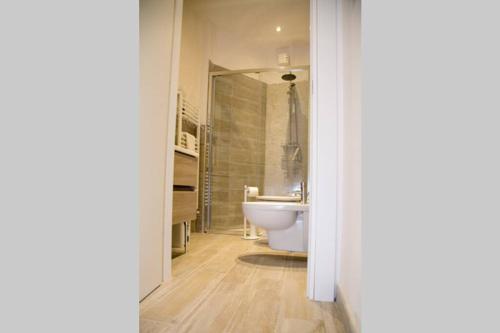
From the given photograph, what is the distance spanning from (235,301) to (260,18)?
3.38 meters

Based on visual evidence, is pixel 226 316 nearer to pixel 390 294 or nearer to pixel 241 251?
pixel 390 294

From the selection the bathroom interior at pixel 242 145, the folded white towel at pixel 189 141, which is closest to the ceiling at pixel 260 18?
the bathroom interior at pixel 242 145

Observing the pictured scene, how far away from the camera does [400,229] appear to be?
0.56m

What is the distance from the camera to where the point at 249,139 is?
3.87 metres

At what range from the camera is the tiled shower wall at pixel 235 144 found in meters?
3.57

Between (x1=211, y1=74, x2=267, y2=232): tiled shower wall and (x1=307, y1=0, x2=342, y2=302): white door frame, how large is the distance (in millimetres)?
2283

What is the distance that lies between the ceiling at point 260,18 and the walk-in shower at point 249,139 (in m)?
0.58

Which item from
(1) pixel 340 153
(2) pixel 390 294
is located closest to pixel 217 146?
(1) pixel 340 153

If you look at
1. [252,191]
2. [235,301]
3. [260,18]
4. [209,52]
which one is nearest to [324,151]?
[235,301]

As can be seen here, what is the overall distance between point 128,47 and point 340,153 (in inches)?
40.6

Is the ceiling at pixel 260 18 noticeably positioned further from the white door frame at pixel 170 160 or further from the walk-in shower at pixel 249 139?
the white door frame at pixel 170 160

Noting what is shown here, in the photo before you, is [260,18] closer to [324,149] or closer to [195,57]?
[195,57]

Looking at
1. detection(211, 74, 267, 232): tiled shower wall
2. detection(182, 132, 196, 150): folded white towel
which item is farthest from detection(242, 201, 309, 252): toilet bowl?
detection(211, 74, 267, 232): tiled shower wall

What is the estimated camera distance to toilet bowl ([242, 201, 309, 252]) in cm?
201
